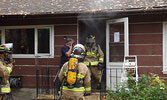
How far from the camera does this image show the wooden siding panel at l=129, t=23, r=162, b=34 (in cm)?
835

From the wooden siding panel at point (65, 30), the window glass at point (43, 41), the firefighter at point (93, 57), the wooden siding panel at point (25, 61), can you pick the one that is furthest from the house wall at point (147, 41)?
the wooden siding panel at point (25, 61)

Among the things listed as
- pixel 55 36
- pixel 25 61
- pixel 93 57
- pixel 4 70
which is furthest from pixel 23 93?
pixel 4 70

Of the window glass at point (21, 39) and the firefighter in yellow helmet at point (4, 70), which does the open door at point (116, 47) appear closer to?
the window glass at point (21, 39)

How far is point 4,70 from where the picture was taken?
232 inches

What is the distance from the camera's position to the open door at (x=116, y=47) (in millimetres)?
Answer: 8118

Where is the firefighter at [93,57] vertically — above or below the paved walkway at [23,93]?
above

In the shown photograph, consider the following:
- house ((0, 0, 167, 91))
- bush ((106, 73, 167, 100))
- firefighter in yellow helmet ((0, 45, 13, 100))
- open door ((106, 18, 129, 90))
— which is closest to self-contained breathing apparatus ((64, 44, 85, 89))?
bush ((106, 73, 167, 100))

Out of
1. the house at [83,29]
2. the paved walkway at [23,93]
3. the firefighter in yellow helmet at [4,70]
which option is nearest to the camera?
the firefighter in yellow helmet at [4,70]

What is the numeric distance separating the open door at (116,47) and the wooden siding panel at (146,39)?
0.45 metres

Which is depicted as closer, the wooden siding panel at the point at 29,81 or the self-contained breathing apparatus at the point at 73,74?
the self-contained breathing apparatus at the point at 73,74

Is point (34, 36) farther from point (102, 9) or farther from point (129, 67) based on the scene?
point (129, 67)

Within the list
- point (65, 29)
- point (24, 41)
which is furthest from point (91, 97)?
point (24, 41)

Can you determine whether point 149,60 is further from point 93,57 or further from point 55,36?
point 55,36

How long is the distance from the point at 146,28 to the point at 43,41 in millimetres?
3681
